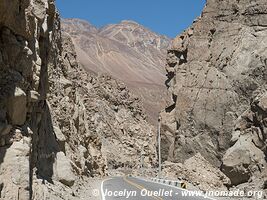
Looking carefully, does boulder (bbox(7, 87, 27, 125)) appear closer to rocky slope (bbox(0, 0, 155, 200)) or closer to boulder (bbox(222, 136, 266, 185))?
rocky slope (bbox(0, 0, 155, 200))

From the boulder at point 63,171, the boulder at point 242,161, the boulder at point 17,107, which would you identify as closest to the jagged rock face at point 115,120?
the boulder at point 242,161

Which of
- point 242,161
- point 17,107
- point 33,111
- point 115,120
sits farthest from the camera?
point 115,120

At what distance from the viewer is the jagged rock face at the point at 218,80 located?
3628 cm

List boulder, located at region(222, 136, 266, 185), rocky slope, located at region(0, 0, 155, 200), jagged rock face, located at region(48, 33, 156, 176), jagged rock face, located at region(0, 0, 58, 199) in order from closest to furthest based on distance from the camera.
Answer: jagged rock face, located at region(0, 0, 58, 199)
rocky slope, located at region(0, 0, 155, 200)
boulder, located at region(222, 136, 266, 185)
jagged rock face, located at region(48, 33, 156, 176)

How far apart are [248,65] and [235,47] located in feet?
9.15

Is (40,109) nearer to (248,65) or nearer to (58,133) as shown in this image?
(58,133)

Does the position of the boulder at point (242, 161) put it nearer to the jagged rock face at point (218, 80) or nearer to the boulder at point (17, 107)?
the jagged rock face at point (218, 80)

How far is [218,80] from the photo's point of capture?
129 ft

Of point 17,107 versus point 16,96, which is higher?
point 16,96

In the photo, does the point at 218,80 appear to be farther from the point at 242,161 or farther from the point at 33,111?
the point at 33,111

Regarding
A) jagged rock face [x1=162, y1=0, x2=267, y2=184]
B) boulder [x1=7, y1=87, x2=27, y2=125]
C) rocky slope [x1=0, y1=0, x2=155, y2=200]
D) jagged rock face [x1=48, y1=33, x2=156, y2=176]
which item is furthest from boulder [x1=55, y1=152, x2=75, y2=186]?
jagged rock face [x1=48, y1=33, x2=156, y2=176]

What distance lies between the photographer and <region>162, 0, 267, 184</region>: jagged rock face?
3628cm

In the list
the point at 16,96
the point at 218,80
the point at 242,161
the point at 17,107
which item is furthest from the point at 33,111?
the point at 218,80

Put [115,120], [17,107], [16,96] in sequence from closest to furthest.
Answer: [16,96]
[17,107]
[115,120]
